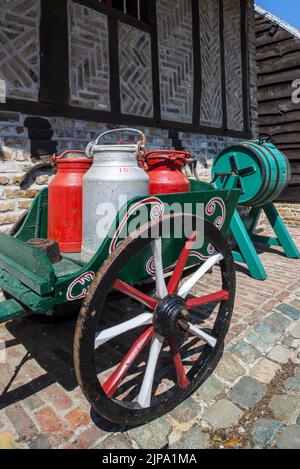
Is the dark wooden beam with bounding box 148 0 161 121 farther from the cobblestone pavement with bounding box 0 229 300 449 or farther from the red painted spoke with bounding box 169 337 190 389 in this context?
the red painted spoke with bounding box 169 337 190 389

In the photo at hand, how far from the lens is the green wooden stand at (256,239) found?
13.1 feet

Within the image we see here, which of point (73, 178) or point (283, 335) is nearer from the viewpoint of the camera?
point (73, 178)

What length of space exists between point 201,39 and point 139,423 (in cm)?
525

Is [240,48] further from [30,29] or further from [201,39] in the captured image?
[30,29]

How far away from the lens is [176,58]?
4.67 meters

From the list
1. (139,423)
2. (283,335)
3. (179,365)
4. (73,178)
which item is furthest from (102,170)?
(283,335)

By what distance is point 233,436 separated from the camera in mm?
1749

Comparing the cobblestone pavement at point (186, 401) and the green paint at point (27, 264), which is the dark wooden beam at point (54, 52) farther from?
the cobblestone pavement at point (186, 401)

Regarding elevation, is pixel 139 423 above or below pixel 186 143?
below

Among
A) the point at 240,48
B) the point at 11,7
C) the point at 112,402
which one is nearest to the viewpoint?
the point at 112,402

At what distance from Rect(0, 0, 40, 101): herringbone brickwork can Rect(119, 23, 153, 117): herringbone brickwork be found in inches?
43.5

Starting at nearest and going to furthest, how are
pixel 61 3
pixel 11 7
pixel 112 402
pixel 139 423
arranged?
pixel 112 402
pixel 139 423
pixel 11 7
pixel 61 3

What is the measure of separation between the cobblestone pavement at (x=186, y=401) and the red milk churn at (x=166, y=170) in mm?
1264

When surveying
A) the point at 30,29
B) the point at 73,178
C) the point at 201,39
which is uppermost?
the point at 201,39
